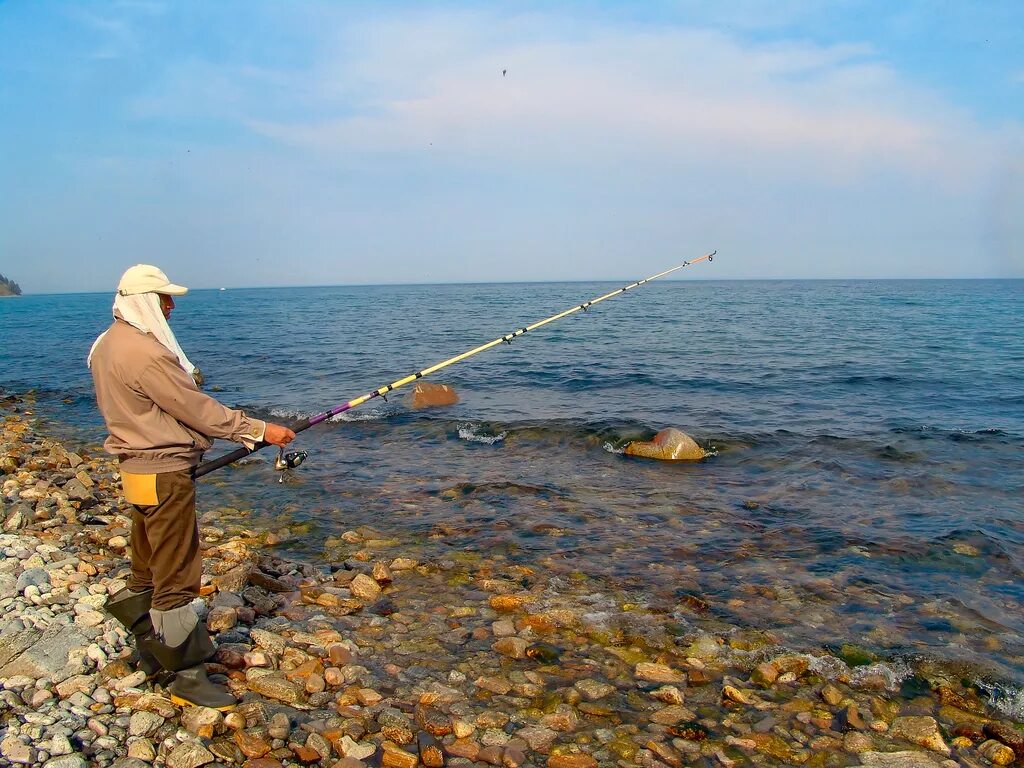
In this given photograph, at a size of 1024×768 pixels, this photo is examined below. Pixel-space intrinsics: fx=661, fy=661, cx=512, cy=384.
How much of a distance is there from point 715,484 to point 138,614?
891cm

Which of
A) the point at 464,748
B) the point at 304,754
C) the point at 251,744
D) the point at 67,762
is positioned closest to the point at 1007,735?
the point at 464,748

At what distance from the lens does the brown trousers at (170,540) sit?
428 cm

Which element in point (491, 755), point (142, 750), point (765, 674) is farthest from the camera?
point (765, 674)

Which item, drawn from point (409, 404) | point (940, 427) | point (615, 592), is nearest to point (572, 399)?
point (409, 404)

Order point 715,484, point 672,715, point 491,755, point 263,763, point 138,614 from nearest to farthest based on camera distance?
point 263,763
point 491,755
point 138,614
point 672,715
point 715,484

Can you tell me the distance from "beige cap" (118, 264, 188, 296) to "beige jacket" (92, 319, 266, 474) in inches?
9.0

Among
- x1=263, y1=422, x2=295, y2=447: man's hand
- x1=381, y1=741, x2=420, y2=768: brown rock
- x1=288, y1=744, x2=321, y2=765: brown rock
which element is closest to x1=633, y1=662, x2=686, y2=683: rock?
x1=381, y1=741, x2=420, y2=768: brown rock

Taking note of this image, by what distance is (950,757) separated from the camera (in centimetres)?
469

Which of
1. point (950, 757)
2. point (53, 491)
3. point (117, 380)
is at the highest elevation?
point (117, 380)

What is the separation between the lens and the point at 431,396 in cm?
1831

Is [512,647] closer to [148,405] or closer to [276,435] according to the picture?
[276,435]

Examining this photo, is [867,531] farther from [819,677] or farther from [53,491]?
[53,491]

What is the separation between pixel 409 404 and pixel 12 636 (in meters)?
13.2

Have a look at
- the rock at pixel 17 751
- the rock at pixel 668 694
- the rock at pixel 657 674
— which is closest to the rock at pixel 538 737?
the rock at pixel 668 694
